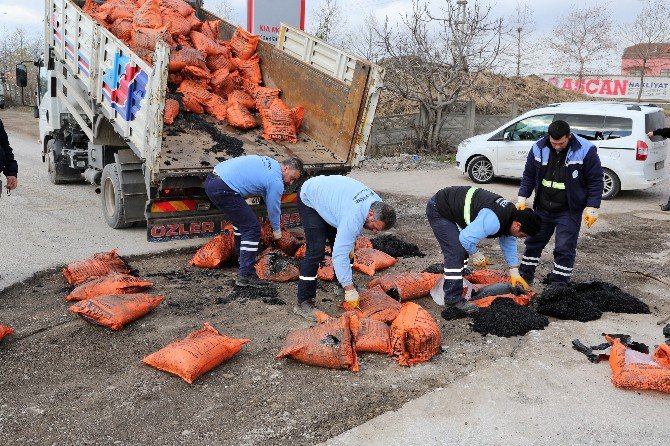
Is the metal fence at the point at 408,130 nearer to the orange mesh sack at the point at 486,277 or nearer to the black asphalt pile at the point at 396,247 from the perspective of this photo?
the black asphalt pile at the point at 396,247

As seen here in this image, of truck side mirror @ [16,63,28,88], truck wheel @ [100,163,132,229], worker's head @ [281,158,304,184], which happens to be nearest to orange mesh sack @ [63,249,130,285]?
truck wheel @ [100,163,132,229]

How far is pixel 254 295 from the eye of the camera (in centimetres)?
550

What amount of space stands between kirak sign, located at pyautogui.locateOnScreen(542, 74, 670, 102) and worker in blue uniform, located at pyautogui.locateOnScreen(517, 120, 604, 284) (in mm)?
29974

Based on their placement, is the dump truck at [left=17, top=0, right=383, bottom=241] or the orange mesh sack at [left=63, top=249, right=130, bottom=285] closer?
the orange mesh sack at [left=63, top=249, right=130, bottom=285]

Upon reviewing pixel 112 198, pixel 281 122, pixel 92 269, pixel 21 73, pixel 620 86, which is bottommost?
pixel 92 269

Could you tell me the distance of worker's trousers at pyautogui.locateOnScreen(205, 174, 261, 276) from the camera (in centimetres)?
558

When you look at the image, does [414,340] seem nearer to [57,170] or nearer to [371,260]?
[371,260]

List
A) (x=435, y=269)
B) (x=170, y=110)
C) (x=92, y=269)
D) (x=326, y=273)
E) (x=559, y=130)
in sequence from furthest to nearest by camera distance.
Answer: (x=170, y=110), (x=435, y=269), (x=326, y=273), (x=92, y=269), (x=559, y=130)

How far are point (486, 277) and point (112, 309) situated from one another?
325 cm

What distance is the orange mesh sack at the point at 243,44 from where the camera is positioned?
8.46 metres

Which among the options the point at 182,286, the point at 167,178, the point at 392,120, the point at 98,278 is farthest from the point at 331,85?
the point at 392,120

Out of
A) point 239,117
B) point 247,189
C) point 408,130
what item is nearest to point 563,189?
point 247,189

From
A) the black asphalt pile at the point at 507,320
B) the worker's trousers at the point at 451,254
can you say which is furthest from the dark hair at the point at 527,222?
the black asphalt pile at the point at 507,320

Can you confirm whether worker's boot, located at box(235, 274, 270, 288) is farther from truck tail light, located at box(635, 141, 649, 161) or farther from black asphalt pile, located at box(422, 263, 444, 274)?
truck tail light, located at box(635, 141, 649, 161)
